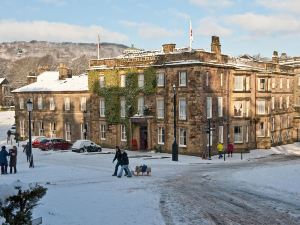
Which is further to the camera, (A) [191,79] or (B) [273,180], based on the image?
(A) [191,79]

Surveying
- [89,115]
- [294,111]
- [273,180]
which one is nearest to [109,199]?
[273,180]

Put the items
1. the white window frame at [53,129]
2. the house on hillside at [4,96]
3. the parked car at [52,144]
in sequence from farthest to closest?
the house on hillside at [4,96] → the white window frame at [53,129] → the parked car at [52,144]

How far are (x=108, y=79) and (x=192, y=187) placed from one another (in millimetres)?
28469

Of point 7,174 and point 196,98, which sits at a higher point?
point 196,98

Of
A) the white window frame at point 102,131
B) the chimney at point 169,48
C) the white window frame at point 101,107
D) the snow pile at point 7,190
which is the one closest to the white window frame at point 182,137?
the chimney at point 169,48

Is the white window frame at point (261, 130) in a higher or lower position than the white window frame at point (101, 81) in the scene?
lower

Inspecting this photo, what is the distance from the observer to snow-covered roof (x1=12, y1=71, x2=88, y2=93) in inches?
2225

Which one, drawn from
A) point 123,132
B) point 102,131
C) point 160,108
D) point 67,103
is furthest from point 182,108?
point 67,103

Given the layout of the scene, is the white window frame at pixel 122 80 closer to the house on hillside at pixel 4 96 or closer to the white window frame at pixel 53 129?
the white window frame at pixel 53 129

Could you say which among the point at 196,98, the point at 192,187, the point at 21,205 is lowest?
the point at 192,187

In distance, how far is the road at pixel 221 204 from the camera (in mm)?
16406

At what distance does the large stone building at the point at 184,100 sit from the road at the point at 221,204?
1777 cm

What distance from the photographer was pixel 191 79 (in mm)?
43281

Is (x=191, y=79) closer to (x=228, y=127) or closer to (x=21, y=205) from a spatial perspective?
(x=228, y=127)
